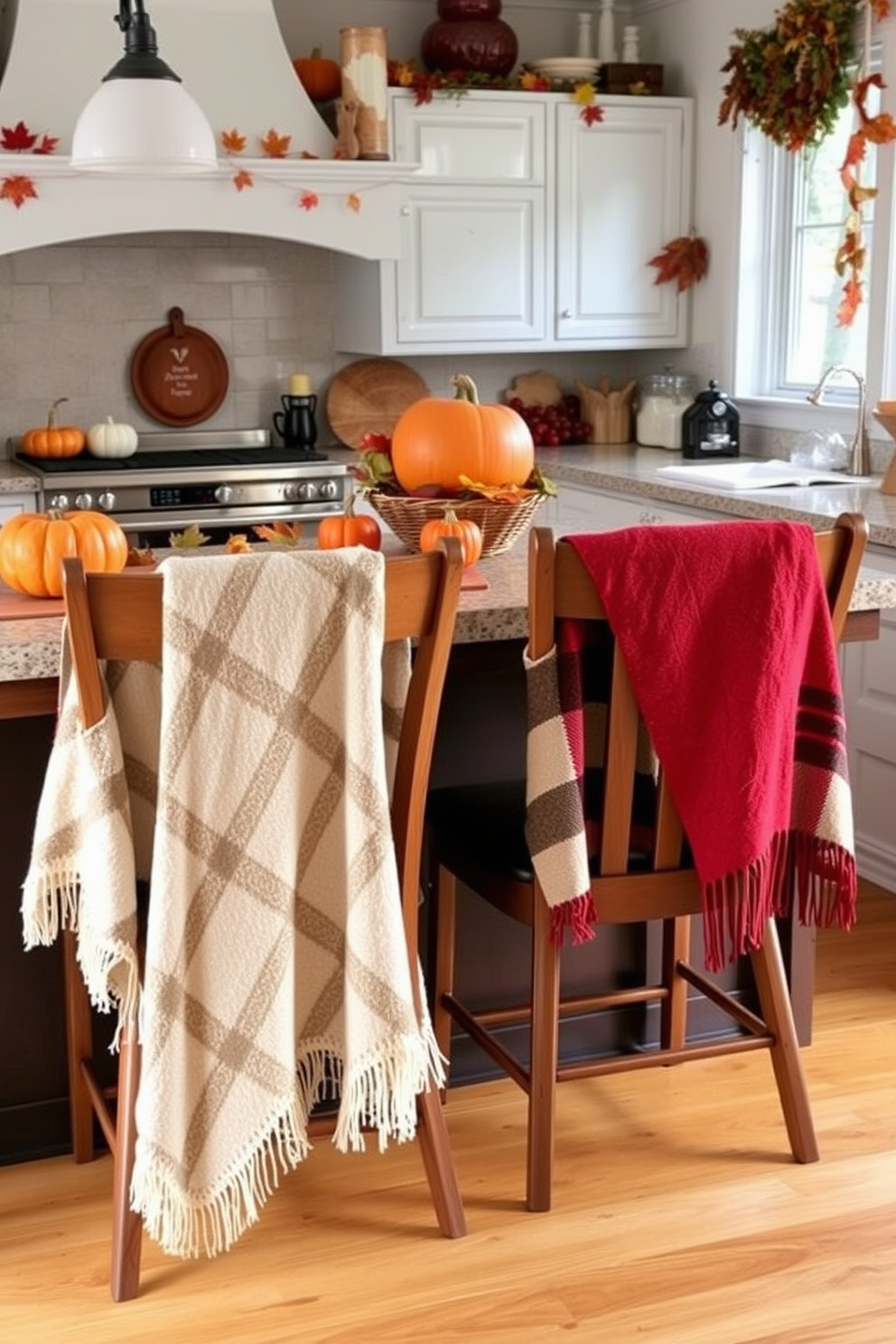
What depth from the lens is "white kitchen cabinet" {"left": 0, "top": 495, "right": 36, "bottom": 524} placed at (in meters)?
4.41

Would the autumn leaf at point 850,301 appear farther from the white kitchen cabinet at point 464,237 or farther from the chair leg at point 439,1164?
the chair leg at point 439,1164

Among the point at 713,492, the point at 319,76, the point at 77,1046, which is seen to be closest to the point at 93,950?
the point at 77,1046

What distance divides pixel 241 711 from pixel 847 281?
127 inches

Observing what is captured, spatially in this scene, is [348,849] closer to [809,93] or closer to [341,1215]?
[341,1215]

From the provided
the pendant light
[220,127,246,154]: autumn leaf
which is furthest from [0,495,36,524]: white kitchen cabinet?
the pendant light

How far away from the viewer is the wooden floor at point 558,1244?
82.9 inches

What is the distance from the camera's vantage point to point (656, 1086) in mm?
2789

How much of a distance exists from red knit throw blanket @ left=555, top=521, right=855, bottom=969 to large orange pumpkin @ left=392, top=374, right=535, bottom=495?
58cm

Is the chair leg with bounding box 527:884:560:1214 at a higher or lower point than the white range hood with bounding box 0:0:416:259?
lower

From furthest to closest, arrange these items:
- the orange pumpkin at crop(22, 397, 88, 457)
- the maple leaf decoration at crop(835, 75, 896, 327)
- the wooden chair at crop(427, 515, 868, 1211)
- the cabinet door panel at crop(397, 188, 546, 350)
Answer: the cabinet door panel at crop(397, 188, 546, 350)
the orange pumpkin at crop(22, 397, 88, 457)
the maple leaf decoration at crop(835, 75, 896, 327)
the wooden chair at crop(427, 515, 868, 1211)

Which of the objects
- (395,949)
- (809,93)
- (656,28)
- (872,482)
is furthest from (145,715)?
(656,28)

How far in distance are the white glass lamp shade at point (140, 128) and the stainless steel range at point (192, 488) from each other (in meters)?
1.84

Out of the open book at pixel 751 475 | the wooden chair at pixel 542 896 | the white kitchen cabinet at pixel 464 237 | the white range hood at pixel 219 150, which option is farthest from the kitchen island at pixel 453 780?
the white kitchen cabinet at pixel 464 237

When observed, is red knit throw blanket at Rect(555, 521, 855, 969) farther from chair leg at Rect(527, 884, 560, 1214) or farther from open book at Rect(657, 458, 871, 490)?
open book at Rect(657, 458, 871, 490)
